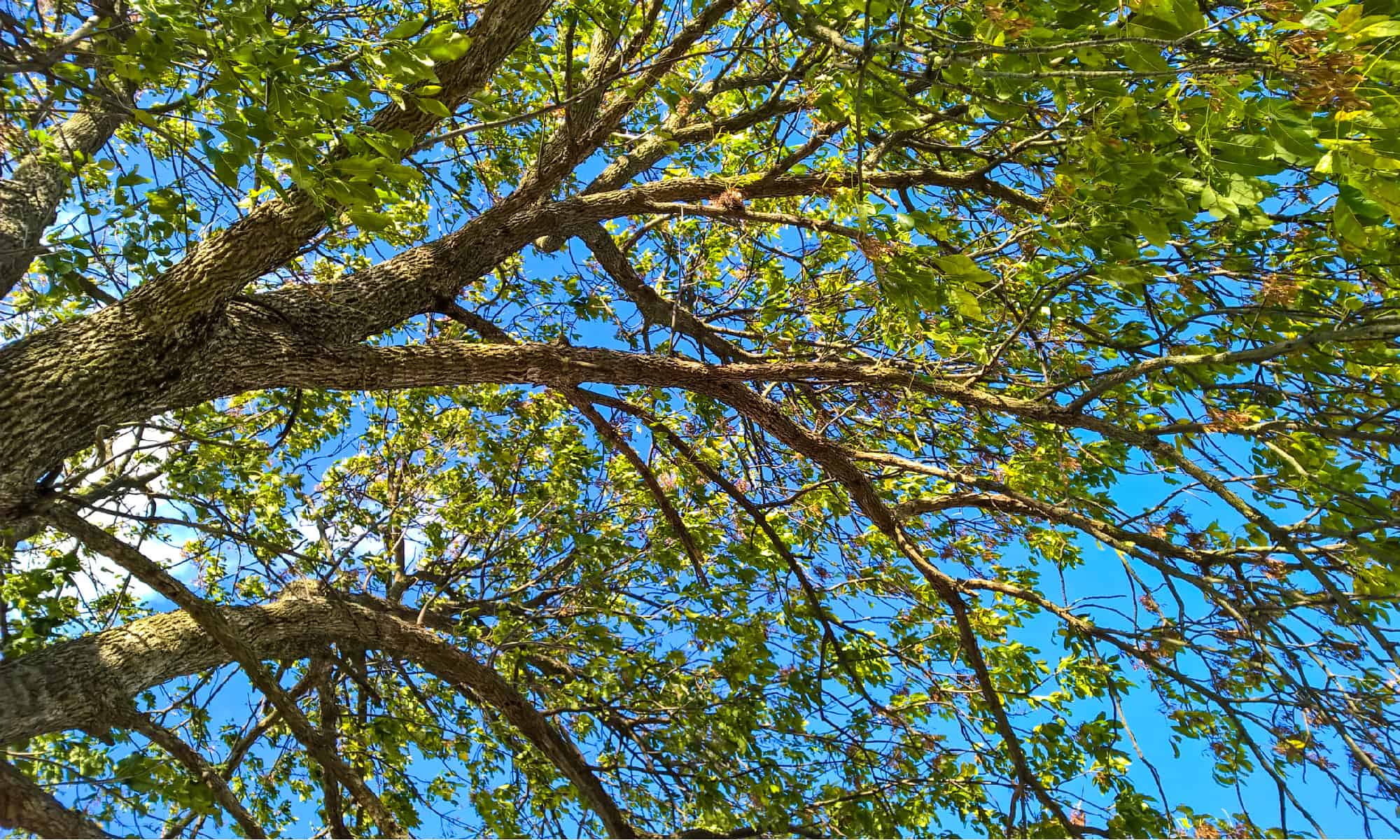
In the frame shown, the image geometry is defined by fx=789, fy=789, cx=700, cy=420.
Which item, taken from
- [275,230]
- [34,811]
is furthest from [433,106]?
[34,811]

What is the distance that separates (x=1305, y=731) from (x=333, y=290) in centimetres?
522

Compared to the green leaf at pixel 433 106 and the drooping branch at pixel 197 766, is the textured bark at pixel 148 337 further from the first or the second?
the green leaf at pixel 433 106

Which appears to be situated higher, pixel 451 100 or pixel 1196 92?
pixel 451 100

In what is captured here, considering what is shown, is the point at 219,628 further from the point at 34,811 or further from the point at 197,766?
the point at 34,811

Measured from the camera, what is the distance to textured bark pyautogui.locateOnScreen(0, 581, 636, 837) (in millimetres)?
4082

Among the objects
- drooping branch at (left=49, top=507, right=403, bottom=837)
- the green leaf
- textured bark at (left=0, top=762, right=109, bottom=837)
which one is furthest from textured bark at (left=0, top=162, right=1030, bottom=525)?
the green leaf

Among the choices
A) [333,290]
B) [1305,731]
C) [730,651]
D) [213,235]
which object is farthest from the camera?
[730,651]

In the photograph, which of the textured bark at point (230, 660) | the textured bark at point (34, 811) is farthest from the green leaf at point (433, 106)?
the textured bark at point (34, 811)

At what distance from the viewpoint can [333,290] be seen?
428 cm

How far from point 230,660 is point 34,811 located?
177cm

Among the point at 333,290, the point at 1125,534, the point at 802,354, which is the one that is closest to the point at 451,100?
the point at 333,290

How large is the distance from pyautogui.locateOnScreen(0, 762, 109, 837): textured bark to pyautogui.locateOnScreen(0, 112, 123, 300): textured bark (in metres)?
4.39

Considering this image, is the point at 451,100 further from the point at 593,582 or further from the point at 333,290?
the point at 593,582

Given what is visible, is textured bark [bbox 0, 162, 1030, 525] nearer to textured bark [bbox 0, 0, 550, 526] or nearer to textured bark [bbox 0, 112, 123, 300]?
textured bark [bbox 0, 0, 550, 526]
